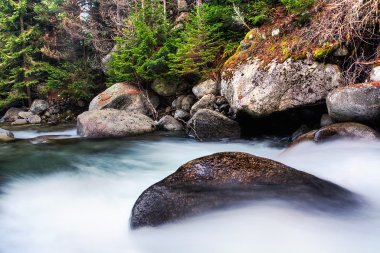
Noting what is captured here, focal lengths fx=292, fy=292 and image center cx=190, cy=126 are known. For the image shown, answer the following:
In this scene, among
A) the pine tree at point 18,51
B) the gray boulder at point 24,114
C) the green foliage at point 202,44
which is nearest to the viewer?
the green foliage at point 202,44

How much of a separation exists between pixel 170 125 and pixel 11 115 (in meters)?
10.8

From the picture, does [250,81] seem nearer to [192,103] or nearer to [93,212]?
[192,103]

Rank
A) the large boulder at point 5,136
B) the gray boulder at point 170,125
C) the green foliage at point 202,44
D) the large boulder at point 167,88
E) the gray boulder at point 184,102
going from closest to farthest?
the large boulder at point 5,136 → the green foliage at point 202,44 → the gray boulder at point 170,125 → the gray boulder at point 184,102 → the large boulder at point 167,88

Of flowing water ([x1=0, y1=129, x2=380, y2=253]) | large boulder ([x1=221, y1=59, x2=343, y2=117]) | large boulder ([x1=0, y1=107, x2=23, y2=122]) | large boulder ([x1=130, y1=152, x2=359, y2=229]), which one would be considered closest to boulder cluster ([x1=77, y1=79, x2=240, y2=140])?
large boulder ([x1=221, y1=59, x2=343, y2=117])

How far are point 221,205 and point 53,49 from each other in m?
16.6

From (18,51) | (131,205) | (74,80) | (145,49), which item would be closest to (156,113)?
(145,49)

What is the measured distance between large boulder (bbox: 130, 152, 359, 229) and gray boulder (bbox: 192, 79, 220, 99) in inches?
218

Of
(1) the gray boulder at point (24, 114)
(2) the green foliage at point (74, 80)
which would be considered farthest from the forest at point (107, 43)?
(1) the gray boulder at point (24, 114)

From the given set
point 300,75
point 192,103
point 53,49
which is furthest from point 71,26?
point 300,75

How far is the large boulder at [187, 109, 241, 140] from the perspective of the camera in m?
7.70

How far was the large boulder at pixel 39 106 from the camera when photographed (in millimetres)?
15113

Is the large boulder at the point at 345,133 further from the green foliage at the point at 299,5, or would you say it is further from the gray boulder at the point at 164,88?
the gray boulder at the point at 164,88

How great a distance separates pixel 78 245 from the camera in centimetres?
302

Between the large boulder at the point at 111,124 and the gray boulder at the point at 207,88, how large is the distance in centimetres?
179
